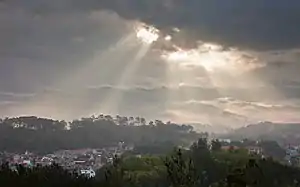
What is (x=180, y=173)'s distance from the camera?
84.7 ft

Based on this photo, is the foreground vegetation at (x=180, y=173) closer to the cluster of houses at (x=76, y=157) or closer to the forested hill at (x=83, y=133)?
the cluster of houses at (x=76, y=157)

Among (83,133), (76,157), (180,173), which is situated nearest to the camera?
(180,173)

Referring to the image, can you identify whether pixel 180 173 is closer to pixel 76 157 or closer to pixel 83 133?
pixel 76 157

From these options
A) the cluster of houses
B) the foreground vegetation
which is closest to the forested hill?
the cluster of houses

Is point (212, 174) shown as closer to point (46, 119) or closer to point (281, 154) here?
point (281, 154)

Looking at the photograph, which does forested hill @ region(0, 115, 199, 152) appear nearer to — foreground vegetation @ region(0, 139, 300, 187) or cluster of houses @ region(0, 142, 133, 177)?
cluster of houses @ region(0, 142, 133, 177)

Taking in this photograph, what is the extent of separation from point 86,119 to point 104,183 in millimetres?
105906

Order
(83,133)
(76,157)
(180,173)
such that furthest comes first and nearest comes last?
1. (83,133)
2. (76,157)
3. (180,173)

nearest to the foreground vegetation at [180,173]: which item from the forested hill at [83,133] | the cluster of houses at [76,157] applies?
the cluster of houses at [76,157]

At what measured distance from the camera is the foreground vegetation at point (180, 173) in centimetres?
2636

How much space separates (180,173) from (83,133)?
110 meters

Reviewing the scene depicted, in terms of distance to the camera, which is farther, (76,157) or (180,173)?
(76,157)

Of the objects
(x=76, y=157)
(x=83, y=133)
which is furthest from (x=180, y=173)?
(x=83, y=133)

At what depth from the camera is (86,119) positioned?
5846 inches
